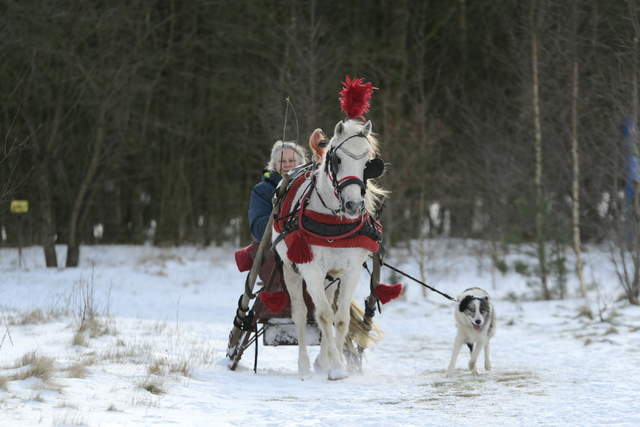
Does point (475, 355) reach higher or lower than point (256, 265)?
lower

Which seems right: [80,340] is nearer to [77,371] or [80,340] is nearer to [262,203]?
[77,371]

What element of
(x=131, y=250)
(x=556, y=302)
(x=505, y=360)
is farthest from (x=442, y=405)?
(x=131, y=250)

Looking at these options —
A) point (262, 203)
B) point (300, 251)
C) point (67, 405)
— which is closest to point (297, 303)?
point (300, 251)

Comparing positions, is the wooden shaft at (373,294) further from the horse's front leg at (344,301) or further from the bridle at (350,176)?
the bridle at (350,176)

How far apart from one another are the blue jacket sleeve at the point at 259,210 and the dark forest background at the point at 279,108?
2.71 m

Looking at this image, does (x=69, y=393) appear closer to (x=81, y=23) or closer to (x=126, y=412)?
(x=126, y=412)

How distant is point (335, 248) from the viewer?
5445mm

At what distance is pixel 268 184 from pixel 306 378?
208cm

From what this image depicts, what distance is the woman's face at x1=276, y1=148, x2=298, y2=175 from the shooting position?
265 inches

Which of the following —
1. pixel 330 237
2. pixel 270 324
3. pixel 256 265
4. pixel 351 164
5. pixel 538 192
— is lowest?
pixel 270 324

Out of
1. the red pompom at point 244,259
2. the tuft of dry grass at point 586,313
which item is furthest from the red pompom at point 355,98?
the tuft of dry grass at point 586,313

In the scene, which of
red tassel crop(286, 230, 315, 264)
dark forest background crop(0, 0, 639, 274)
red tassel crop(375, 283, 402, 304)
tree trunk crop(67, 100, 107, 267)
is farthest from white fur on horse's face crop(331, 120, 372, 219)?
tree trunk crop(67, 100, 107, 267)

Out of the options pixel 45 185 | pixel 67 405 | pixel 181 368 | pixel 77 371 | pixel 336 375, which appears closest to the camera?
pixel 67 405

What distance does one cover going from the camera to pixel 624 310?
10.1 metres
